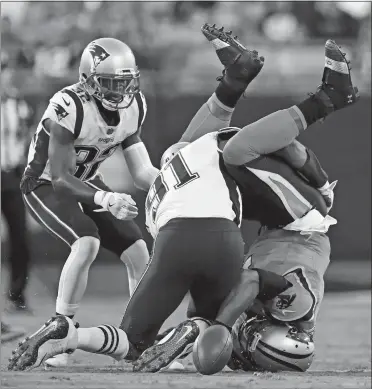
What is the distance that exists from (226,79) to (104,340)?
114 cm

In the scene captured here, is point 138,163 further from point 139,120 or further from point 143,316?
point 143,316

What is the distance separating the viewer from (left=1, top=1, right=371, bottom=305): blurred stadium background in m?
8.20

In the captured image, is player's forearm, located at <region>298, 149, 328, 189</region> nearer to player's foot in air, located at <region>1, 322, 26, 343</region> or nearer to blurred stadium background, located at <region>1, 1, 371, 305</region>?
player's foot in air, located at <region>1, 322, 26, 343</region>

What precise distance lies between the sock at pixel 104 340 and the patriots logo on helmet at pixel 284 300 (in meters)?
0.61

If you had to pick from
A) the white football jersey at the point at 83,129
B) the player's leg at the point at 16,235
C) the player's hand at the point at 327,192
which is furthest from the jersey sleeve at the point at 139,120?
the player's leg at the point at 16,235

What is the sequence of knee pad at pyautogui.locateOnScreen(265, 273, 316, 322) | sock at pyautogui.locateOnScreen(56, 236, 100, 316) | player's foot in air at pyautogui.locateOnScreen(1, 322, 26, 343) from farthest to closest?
player's foot in air at pyautogui.locateOnScreen(1, 322, 26, 343)
sock at pyautogui.locateOnScreen(56, 236, 100, 316)
knee pad at pyautogui.locateOnScreen(265, 273, 316, 322)

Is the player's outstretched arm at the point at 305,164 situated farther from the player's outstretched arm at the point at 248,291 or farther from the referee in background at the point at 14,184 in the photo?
the referee in background at the point at 14,184

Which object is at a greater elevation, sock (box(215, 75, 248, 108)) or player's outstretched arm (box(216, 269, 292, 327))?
sock (box(215, 75, 248, 108))

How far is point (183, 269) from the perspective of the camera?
11.5 ft

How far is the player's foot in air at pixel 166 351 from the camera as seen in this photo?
3.41 m

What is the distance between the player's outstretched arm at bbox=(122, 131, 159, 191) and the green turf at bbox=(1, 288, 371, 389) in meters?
0.77

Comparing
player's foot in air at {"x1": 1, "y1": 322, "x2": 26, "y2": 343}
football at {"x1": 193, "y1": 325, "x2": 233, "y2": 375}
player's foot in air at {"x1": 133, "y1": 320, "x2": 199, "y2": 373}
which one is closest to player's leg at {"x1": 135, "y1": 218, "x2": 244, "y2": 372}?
player's foot in air at {"x1": 133, "y1": 320, "x2": 199, "y2": 373}

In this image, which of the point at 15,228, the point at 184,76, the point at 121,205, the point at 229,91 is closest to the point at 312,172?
the point at 229,91

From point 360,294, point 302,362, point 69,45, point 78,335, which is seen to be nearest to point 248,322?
point 302,362
